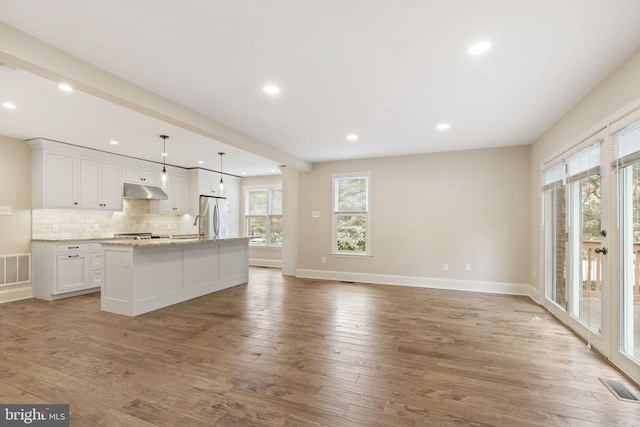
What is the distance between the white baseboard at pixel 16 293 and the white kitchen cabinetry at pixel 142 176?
8.15 ft

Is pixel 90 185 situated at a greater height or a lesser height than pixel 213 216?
greater

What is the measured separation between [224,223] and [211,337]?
17.6 ft

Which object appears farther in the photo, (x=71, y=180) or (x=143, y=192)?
(x=143, y=192)

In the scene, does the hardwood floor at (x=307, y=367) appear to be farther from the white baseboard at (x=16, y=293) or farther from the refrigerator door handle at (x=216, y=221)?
the refrigerator door handle at (x=216, y=221)

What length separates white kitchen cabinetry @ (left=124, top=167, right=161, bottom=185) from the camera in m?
6.42

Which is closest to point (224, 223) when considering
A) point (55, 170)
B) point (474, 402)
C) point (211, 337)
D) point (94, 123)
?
point (55, 170)

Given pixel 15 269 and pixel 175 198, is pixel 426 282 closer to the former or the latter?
pixel 175 198

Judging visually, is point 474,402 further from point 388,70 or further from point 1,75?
point 1,75

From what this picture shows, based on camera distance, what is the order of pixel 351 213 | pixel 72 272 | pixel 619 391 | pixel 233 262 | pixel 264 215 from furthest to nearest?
pixel 264 215, pixel 351 213, pixel 233 262, pixel 72 272, pixel 619 391

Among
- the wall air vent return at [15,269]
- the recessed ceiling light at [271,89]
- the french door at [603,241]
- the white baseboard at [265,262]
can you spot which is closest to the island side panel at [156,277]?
the wall air vent return at [15,269]

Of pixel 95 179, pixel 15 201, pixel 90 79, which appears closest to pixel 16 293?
pixel 15 201

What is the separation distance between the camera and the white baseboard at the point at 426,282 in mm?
5328

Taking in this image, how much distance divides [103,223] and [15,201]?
4.75ft

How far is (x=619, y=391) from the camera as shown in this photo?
2244mm
